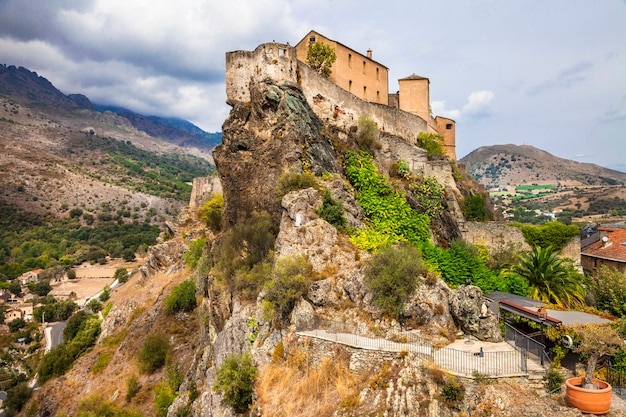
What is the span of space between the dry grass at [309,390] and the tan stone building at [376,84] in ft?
69.6

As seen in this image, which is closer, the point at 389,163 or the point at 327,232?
the point at 327,232

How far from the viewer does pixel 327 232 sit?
1739 centimetres

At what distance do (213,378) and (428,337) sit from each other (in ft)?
31.3

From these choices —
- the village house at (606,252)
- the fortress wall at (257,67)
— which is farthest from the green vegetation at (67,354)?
the village house at (606,252)

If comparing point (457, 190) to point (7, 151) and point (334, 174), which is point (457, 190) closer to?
point (334, 174)

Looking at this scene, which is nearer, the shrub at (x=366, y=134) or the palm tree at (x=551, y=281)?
the palm tree at (x=551, y=281)

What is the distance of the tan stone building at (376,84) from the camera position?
28.7 m

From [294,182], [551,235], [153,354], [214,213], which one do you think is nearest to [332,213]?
[294,182]

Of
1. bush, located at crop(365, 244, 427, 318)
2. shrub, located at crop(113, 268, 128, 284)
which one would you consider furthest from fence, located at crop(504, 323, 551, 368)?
shrub, located at crop(113, 268, 128, 284)

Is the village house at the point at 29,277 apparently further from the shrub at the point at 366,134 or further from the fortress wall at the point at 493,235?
the fortress wall at the point at 493,235

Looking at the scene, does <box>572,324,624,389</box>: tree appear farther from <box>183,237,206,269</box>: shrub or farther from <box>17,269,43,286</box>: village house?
<box>17,269,43,286</box>: village house

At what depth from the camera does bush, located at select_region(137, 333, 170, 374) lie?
85.5 feet

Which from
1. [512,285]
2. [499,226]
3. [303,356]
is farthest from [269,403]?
[499,226]

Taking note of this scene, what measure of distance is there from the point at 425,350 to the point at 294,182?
11.0 metres
